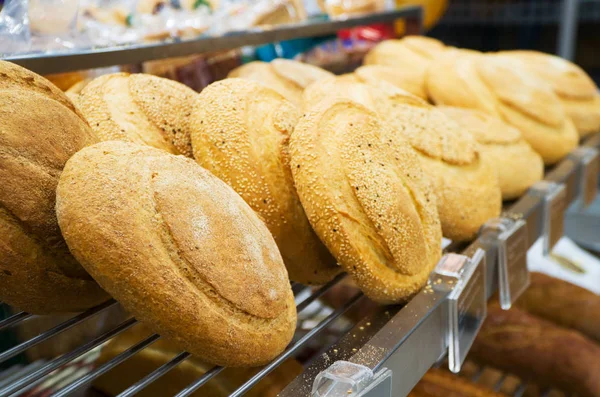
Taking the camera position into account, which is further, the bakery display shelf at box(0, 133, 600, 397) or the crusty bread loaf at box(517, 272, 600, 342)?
the crusty bread loaf at box(517, 272, 600, 342)

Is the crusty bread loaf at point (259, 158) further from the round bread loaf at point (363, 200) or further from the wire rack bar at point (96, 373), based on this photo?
the wire rack bar at point (96, 373)

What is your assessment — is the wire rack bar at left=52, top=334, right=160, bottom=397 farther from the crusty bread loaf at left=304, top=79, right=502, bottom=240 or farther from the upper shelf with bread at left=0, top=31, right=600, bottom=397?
the crusty bread loaf at left=304, top=79, right=502, bottom=240

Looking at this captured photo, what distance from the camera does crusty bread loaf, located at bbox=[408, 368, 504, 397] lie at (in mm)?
1423

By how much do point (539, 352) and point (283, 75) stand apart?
974 mm

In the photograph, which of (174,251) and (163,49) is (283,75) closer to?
(163,49)

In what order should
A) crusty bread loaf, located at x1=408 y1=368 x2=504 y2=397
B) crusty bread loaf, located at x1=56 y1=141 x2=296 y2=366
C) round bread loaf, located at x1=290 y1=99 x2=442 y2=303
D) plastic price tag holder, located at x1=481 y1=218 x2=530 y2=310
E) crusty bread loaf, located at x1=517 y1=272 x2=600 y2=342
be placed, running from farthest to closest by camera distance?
1. crusty bread loaf, located at x1=517 y1=272 x2=600 y2=342
2. crusty bread loaf, located at x1=408 y1=368 x2=504 y2=397
3. plastic price tag holder, located at x1=481 y1=218 x2=530 y2=310
4. round bread loaf, located at x1=290 y1=99 x2=442 y2=303
5. crusty bread loaf, located at x1=56 y1=141 x2=296 y2=366

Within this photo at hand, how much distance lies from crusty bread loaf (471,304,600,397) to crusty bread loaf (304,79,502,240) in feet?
1.44

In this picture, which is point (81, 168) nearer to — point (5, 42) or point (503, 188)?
point (5, 42)

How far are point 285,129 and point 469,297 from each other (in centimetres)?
45

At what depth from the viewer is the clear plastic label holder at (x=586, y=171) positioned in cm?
177

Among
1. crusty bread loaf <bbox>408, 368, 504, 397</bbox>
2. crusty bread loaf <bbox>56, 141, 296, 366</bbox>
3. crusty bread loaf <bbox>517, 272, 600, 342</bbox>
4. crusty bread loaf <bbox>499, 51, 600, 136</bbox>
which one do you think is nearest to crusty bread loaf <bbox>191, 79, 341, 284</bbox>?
crusty bread loaf <bbox>56, 141, 296, 366</bbox>

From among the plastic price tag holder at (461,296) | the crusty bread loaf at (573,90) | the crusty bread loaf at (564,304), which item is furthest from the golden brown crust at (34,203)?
the crusty bread loaf at (573,90)

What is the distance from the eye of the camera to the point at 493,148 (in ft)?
5.02

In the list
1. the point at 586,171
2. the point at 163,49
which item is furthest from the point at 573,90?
the point at 163,49
